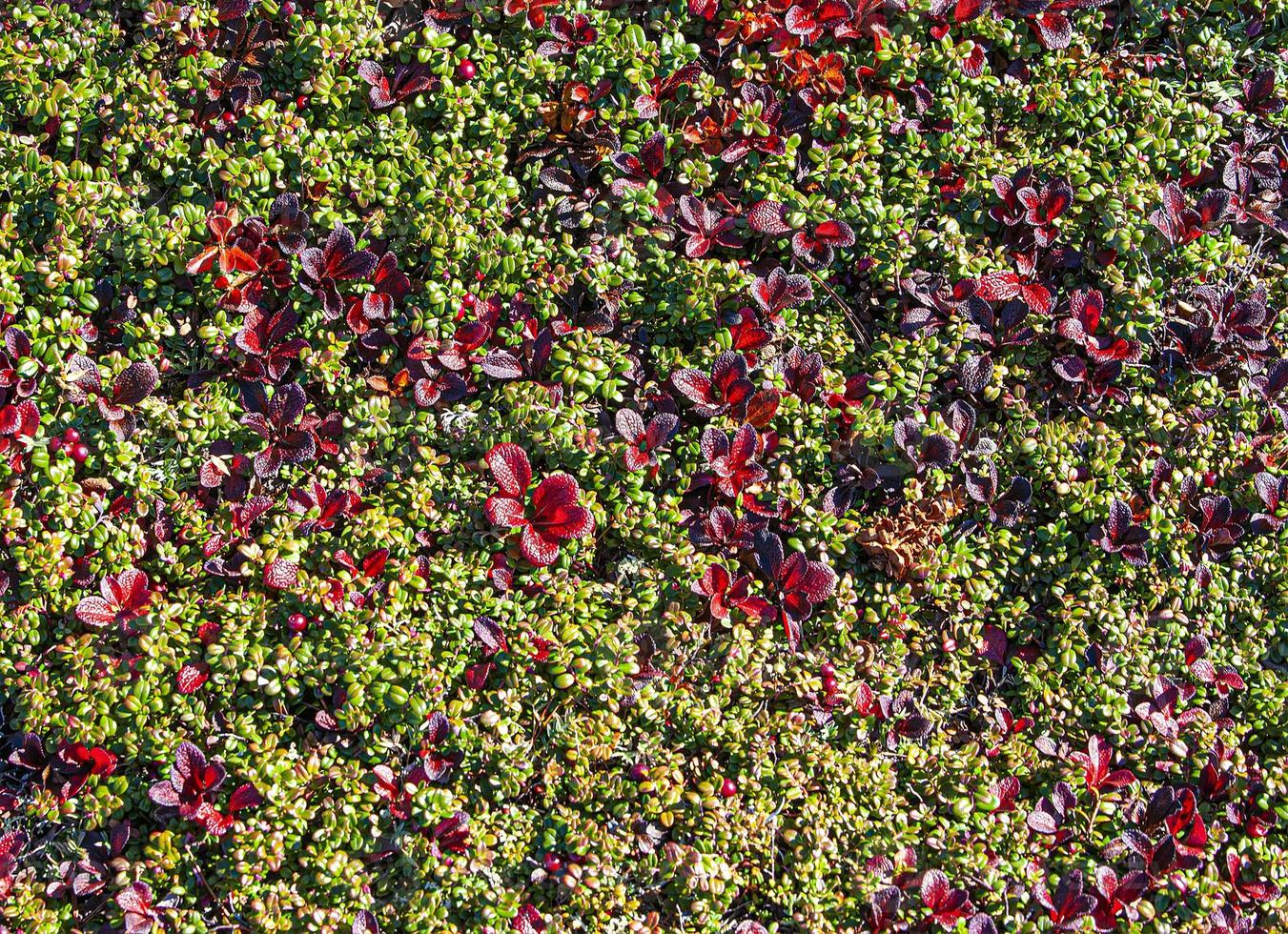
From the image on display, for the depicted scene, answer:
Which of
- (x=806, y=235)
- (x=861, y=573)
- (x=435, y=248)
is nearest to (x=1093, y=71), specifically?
(x=806, y=235)

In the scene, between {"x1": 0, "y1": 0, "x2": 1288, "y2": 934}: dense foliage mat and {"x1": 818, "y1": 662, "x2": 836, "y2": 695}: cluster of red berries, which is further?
{"x1": 818, "y1": 662, "x2": 836, "y2": 695}: cluster of red berries

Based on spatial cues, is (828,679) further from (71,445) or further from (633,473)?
(71,445)

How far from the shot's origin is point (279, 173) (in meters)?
2.77

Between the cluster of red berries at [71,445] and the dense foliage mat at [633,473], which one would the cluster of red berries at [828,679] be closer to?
the dense foliage mat at [633,473]

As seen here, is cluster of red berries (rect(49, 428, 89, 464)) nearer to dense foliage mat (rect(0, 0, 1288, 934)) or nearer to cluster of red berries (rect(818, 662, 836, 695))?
dense foliage mat (rect(0, 0, 1288, 934))

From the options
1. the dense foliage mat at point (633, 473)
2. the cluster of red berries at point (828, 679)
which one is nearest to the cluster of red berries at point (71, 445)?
the dense foliage mat at point (633, 473)

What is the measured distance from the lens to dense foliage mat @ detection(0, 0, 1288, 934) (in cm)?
251

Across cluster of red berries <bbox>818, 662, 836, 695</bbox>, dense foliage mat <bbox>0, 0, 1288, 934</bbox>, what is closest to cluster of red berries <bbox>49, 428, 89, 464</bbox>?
dense foliage mat <bbox>0, 0, 1288, 934</bbox>

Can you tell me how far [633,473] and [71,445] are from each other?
1.30m

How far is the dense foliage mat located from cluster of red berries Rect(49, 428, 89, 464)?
0.12 feet

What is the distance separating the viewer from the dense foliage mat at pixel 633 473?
8.23 ft

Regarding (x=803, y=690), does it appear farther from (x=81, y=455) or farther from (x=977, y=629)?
(x=81, y=455)

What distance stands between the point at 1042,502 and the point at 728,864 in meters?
1.19

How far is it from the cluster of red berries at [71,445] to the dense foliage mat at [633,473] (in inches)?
1.4
